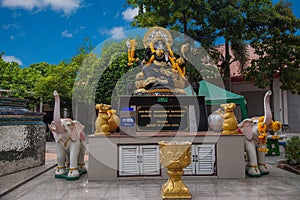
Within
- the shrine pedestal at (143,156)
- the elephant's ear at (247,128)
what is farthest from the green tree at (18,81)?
the elephant's ear at (247,128)

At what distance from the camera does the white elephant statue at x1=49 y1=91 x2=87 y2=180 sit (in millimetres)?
5828

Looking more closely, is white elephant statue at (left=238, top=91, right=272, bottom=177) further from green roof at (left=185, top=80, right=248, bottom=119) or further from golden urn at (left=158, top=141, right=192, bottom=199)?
green roof at (left=185, top=80, right=248, bottom=119)

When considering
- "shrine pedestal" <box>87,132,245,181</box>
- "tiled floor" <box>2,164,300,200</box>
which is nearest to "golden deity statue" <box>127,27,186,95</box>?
"shrine pedestal" <box>87,132,245,181</box>

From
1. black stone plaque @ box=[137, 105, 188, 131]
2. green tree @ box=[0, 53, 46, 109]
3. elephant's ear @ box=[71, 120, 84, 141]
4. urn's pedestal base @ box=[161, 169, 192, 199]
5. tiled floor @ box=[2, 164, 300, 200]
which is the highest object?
green tree @ box=[0, 53, 46, 109]

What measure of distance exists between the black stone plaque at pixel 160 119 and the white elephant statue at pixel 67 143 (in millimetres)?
1620

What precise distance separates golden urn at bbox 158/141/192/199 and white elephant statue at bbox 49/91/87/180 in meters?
2.58

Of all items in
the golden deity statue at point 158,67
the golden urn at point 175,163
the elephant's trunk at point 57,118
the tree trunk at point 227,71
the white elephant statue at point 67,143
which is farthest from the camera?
the tree trunk at point 227,71

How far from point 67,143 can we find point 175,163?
10.0 ft

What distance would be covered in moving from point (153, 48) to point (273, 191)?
5415 millimetres

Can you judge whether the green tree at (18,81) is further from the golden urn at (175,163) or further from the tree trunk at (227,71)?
the golden urn at (175,163)

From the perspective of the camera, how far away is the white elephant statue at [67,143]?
5828mm

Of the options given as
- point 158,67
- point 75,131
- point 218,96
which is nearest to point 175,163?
point 75,131

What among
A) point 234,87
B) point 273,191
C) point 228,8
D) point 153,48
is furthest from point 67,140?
point 234,87

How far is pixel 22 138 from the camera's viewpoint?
6957mm
